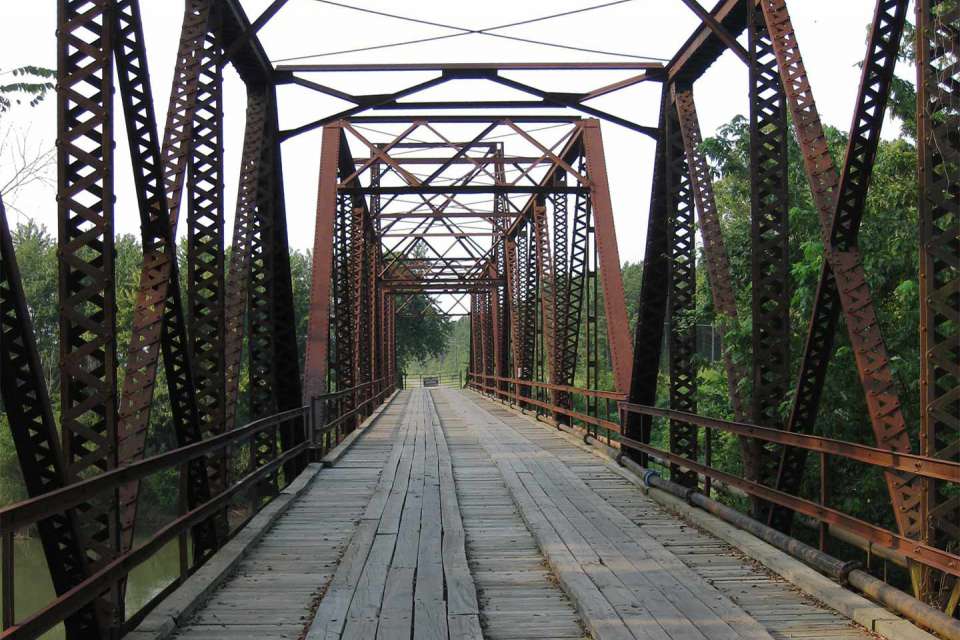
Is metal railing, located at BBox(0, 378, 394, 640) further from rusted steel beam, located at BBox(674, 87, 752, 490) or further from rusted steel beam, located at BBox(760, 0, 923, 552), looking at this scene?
rusted steel beam, located at BBox(674, 87, 752, 490)

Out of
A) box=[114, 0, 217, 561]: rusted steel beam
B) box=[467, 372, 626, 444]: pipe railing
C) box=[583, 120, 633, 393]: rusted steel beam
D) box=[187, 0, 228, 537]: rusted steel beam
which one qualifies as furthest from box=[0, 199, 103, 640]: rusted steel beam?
box=[583, 120, 633, 393]: rusted steel beam

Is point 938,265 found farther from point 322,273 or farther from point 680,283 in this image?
point 322,273

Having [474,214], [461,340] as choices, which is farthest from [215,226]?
[461,340]

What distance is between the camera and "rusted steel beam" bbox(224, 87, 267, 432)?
967 cm

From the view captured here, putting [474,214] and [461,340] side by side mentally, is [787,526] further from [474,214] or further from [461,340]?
[461,340]

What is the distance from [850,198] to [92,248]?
5.02 meters

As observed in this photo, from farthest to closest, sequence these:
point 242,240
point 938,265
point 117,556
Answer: point 242,240 → point 938,265 → point 117,556

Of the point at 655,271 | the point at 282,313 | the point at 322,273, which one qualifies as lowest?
the point at 282,313

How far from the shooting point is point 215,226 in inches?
338

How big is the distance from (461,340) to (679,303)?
162 meters

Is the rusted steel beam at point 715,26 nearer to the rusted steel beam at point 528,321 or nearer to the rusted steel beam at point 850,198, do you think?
the rusted steel beam at point 850,198

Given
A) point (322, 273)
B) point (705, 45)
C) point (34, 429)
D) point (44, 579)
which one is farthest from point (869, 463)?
point (44, 579)

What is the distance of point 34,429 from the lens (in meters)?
4.36

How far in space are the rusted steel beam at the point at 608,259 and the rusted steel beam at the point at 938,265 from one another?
7.33 m
